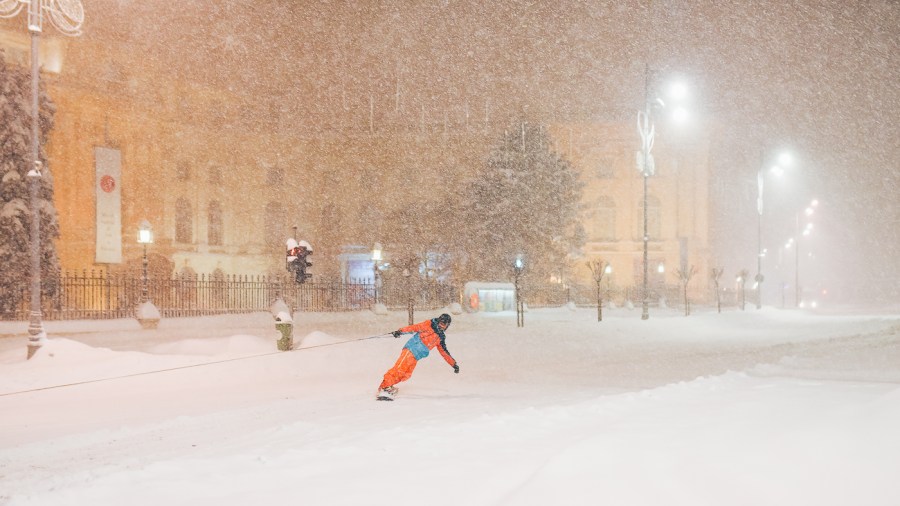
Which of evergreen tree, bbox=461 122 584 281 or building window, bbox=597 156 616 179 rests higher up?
building window, bbox=597 156 616 179

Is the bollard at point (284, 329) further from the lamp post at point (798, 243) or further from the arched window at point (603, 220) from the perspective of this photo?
the arched window at point (603, 220)

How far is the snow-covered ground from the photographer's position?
572cm

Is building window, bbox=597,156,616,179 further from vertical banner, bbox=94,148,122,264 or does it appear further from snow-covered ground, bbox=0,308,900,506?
snow-covered ground, bbox=0,308,900,506

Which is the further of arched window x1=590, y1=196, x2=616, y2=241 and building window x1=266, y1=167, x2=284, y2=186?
arched window x1=590, y1=196, x2=616, y2=241

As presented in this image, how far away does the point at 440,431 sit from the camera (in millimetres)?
8016

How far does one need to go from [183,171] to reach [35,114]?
3488 cm

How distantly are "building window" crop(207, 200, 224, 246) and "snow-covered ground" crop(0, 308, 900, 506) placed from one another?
33.5 metres

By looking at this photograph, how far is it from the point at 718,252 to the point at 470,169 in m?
28.1

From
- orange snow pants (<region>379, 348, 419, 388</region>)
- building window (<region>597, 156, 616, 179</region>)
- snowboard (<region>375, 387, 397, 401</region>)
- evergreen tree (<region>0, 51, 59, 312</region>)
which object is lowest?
snowboard (<region>375, 387, 397, 401</region>)

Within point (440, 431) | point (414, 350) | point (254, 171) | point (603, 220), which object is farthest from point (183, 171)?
point (440, 431)

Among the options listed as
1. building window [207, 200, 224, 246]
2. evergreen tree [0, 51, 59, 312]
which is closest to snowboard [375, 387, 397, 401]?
evergreen tree [0, 51, 59, 312]

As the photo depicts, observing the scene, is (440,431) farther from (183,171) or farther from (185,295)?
(183,171)

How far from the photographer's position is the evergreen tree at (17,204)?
88.5 feet

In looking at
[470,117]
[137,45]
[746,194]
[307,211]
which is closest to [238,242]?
[307,211]
